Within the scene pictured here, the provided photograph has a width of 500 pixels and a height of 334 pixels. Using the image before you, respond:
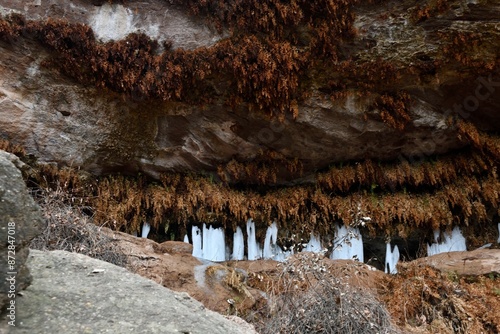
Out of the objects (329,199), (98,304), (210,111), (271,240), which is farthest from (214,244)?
(98,304)

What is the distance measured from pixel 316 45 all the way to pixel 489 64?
2.99 meters

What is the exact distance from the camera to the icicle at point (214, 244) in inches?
364

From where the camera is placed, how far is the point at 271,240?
9.64 metres

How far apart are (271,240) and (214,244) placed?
121cm

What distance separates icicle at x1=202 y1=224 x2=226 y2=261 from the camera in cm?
925

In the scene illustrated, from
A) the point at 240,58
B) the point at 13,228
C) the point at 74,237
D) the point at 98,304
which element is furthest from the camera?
the point at 240,58

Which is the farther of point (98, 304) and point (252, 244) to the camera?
point (252, 244)

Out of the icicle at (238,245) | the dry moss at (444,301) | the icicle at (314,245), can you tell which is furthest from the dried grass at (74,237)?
the icicle at (314,245)

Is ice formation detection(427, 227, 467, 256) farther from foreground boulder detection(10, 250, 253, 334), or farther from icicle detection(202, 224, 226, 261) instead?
foreground boulder detection(10, 250, 253, 334)

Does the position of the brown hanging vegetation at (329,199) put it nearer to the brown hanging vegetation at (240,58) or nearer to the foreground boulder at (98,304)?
the brown hanging vegetation at (240,58)

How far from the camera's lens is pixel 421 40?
7898 mm

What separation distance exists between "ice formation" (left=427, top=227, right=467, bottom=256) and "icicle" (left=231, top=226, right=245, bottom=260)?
3802 millimetres

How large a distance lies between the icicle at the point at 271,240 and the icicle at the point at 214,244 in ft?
2.88

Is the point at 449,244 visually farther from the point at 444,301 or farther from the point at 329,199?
the point at 444,301
